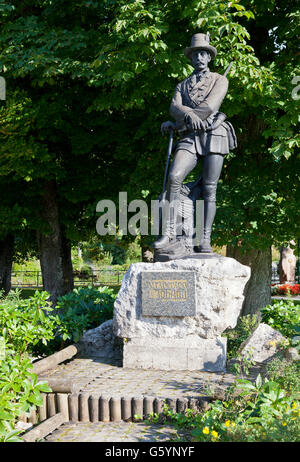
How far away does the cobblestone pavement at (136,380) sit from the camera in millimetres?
5086

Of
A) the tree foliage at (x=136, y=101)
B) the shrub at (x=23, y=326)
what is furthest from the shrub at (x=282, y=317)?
the shrub at (x=23, y=326)

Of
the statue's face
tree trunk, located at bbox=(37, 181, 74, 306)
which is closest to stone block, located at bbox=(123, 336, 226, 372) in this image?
the statue's face

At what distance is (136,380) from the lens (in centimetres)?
558

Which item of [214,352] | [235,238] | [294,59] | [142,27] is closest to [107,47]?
[142,27]

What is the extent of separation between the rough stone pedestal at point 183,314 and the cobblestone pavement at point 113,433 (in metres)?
1.47

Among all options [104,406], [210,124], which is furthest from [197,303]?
[210,124]

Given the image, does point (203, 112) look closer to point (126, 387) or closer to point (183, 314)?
point (183, 314)

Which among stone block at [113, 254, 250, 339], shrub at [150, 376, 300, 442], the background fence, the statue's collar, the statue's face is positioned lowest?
the background fence

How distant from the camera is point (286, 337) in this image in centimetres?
658

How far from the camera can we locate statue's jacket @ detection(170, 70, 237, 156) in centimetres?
665

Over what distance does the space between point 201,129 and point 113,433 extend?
395 cm

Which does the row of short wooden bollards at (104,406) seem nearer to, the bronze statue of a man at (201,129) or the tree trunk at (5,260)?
the bronze statue of a man at (201,129)

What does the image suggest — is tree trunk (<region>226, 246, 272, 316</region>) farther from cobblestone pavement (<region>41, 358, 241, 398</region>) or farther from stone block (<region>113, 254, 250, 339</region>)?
cobblestone pavement (<region>41, 358, 241, 398</region>)

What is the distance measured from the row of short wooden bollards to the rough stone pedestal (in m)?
1.32
